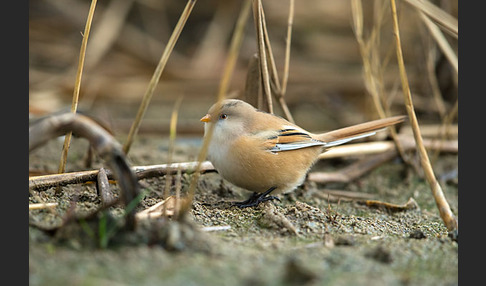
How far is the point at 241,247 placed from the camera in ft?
7.99

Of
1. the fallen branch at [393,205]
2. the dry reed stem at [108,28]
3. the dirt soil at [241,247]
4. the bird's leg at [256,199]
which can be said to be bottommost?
the fallen branch at [393,205]

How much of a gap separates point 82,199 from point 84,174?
175 mm

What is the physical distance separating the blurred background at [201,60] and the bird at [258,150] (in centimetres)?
175

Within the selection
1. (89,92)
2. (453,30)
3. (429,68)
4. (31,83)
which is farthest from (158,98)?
(453,30)

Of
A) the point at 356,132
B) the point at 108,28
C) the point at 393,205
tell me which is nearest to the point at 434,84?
the point at 356,132

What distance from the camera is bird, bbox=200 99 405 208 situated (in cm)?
346

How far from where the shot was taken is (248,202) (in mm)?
3553

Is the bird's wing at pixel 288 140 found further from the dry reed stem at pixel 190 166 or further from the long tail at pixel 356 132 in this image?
the dry reed stem at pixel 190 166

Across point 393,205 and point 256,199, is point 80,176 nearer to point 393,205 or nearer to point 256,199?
point 256,199

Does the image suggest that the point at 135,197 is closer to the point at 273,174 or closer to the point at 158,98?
the point at 273,174

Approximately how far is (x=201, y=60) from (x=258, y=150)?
3.59 meters

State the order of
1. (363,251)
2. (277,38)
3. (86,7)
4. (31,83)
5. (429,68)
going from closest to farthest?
(363,251) → (429,68) → (31,83) → (86,7) → (277,38)

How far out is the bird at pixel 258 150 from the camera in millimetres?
3457

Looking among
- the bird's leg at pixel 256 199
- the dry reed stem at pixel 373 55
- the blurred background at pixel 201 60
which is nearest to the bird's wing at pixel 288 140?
the bird's leg at pixel 256 199
